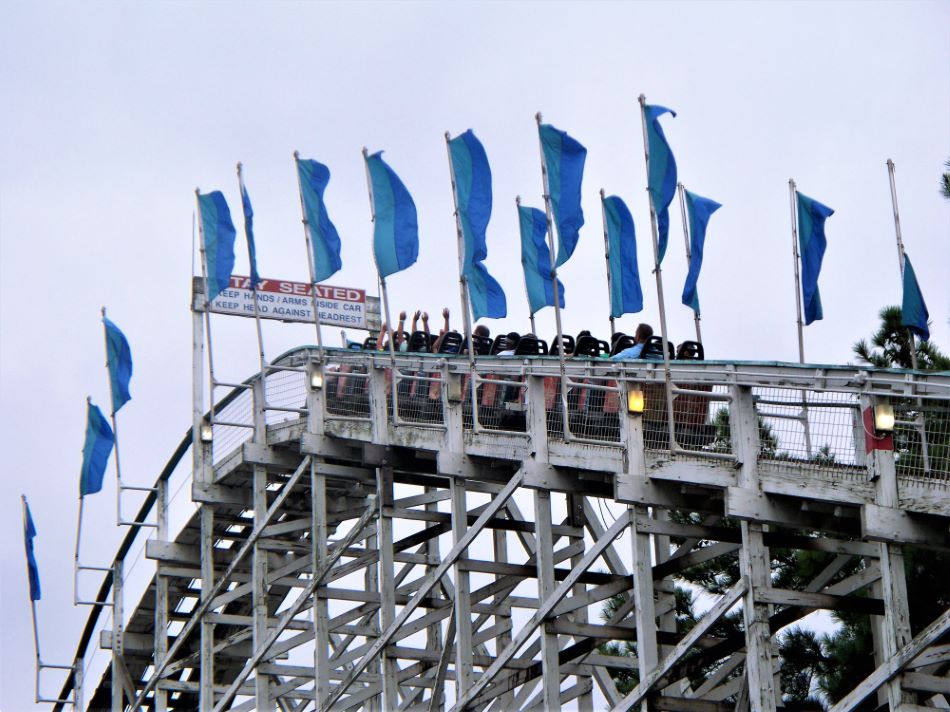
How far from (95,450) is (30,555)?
11.3 feet

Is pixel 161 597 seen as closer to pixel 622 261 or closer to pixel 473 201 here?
pixel 473 201

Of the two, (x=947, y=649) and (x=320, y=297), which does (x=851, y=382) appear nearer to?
(x=947, y=649)

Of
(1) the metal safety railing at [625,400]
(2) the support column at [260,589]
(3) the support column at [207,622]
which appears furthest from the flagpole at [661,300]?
(3) the support column at [207,622]

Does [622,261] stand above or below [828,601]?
above

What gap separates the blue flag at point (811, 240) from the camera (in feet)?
86.3

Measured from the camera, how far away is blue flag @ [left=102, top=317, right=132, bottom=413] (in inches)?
1455

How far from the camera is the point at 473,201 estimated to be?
28.2 metres

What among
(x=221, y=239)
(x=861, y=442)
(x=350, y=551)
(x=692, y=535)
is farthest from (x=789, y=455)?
(x=221, y=239)

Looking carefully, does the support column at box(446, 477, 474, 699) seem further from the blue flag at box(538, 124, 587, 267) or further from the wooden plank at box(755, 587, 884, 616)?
the wooden plank at box(755, 587, 884, 616)

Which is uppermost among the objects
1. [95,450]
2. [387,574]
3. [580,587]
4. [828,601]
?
[95,450]

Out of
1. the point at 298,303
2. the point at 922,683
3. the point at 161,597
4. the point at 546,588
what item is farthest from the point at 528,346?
the point at 161,597

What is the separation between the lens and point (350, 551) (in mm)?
31828

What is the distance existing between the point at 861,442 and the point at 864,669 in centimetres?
736

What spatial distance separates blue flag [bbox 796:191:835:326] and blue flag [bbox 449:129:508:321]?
15.0ft
